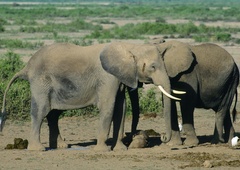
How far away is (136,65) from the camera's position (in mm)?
13344

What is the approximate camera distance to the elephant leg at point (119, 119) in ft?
44.7

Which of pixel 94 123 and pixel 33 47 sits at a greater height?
pixel 33 47

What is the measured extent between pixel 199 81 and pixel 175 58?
2.11 feet

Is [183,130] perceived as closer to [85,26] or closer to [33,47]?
[33,47]

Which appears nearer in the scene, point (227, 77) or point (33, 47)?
point (227, 77)

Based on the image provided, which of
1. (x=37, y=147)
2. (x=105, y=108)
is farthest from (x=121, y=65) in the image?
(x=37, y=147)

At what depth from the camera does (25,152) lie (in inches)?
531

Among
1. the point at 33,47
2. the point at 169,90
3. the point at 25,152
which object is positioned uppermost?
the point at 33,47

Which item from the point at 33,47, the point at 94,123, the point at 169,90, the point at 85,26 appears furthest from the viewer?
the point at 85,26

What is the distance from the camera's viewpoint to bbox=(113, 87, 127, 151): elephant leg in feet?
44.7

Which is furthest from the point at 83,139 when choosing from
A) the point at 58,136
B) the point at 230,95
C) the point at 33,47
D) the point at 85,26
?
the point at 85,26

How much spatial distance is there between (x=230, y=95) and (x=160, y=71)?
195cm

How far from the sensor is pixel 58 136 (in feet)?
46.3

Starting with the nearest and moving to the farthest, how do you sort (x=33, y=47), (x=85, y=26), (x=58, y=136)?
(x=58, y=136) < (x=33, y=47) < (x=85, y=26)
